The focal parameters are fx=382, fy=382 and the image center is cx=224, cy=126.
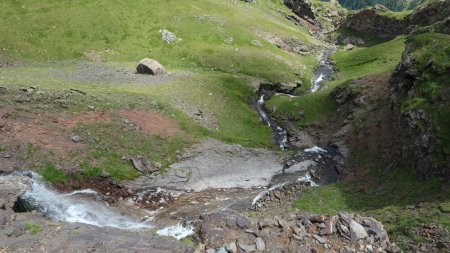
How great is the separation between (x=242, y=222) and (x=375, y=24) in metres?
111

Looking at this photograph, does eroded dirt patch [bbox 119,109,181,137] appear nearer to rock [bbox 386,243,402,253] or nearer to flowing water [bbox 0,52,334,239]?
flowing water [bbox 0,52,334,239]

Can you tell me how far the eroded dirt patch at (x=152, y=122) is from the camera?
50.0m

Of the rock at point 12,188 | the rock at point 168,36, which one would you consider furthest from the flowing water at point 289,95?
the rock at point 12,188

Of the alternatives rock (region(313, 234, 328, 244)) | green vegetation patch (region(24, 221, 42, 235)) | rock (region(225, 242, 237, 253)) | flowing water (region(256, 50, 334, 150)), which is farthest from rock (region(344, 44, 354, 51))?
green vegetation patch (region(24, 221, 42, 235))

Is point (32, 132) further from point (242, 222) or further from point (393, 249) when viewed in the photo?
point (393, 249)

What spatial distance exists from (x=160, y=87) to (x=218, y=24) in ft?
117

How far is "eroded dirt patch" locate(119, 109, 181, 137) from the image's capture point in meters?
50.0

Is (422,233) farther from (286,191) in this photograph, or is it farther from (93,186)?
(93,186)

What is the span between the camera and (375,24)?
395ft

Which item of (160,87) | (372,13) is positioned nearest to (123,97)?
(160,87)

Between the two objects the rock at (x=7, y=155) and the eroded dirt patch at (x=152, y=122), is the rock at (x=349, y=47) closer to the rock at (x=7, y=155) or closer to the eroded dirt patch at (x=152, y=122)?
the eroded dirt patch at (x=152, y=122)

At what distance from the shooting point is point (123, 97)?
52844 mm

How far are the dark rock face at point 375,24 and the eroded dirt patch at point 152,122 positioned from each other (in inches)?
3273

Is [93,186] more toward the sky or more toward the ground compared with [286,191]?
more toward the ground
